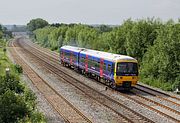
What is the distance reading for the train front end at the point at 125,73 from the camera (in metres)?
30.2

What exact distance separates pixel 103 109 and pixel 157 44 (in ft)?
43.1

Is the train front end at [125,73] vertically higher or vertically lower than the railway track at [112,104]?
higher

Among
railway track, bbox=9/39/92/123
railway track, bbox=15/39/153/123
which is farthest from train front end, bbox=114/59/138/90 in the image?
railway track, bbox=9/39/92/123

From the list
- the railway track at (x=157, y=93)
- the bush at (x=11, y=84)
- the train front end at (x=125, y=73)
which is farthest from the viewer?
the train front end at (x=125, y=73)

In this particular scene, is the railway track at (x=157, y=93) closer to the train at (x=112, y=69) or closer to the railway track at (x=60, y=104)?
the train at (x=112, y=69)

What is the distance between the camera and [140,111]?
2347cm

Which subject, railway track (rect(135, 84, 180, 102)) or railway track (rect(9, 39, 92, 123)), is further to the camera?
railway track (rect(135, 84, 180, 102))

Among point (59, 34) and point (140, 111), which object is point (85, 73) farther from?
point (59, 34)

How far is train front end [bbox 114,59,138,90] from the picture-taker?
1187 inches

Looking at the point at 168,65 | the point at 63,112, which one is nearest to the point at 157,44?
the point at 168,65

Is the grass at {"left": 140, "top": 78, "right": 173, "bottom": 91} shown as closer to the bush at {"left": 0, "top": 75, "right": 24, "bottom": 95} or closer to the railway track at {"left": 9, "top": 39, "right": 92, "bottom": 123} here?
the railway track at {"left": 9, "top": 39, "right": 92, "bottom": 123}

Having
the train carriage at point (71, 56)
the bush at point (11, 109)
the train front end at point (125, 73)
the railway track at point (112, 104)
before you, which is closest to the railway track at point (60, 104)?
the railway track at point (112, 104)

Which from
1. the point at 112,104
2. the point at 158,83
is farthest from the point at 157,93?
the point at 112,104

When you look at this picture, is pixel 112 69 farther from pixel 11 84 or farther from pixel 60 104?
pixel 11 84
